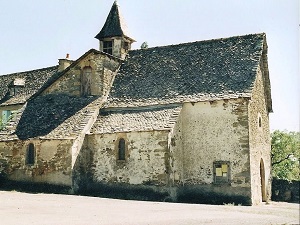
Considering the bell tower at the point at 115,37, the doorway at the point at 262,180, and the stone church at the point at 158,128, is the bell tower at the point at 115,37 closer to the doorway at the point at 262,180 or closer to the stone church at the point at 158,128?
the stone church at the point at 158,128

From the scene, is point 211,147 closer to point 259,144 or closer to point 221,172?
point 221,172

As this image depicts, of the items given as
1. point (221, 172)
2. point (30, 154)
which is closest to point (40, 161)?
point (30, 154)

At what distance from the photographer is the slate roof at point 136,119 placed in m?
25.2

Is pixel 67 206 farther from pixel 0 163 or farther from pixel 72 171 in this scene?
pixel 0 163

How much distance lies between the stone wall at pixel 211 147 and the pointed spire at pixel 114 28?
36.3ft

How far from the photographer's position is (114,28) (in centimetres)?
3450

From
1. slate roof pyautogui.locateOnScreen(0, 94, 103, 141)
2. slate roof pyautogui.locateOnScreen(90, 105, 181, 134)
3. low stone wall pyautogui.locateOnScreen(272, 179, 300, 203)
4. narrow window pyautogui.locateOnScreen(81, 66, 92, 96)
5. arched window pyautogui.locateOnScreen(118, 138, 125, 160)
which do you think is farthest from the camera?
narrow window pyautogui.locateOnScreen(81, 66, 92, 96)

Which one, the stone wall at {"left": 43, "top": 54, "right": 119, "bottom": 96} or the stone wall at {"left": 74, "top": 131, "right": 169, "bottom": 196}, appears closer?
the stone wall at {"left": 74, "top": 131, "right": 169, "bottom": 196}

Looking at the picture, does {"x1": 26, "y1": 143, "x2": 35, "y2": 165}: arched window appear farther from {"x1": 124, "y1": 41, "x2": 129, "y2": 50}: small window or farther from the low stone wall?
the low stone wall

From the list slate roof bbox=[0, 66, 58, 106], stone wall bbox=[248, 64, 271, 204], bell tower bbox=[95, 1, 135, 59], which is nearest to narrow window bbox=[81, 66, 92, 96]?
bell tower bbox=[95, 1, 135, 59]

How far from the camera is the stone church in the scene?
24.7 meters

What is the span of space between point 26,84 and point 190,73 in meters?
19.8

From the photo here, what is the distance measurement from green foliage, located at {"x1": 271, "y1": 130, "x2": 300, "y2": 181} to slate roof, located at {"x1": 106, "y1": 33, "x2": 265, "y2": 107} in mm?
17654

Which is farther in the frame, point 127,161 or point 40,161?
point 40,161
